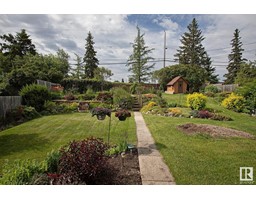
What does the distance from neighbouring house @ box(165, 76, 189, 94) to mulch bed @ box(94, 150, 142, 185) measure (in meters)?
17.8

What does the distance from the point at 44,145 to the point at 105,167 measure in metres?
2.33

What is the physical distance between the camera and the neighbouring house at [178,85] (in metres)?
20.3

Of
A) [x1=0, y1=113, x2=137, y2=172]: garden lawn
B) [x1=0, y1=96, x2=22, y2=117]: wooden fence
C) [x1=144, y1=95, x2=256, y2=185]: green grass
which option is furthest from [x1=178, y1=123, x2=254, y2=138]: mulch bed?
[x1=0, y1=96, x2=22, y2=117]: wooden fence

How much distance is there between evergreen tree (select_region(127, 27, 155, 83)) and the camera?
23.4m

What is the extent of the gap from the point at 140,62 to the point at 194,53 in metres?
11.4

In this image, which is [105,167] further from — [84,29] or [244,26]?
[244,26]

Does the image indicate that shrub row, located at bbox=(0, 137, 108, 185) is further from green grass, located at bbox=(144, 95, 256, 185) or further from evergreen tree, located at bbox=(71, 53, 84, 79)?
evergreen tree, located at bbox=(71, 53, 84, 79)

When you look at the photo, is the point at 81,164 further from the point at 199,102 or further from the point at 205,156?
the point at 199,102

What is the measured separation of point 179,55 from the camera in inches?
1235

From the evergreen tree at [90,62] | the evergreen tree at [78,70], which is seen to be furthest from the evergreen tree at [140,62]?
the evergreen tree at [78,70]

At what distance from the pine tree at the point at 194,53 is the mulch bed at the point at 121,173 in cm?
2772

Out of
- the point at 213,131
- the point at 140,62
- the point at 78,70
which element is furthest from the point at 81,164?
the point at 78,70
